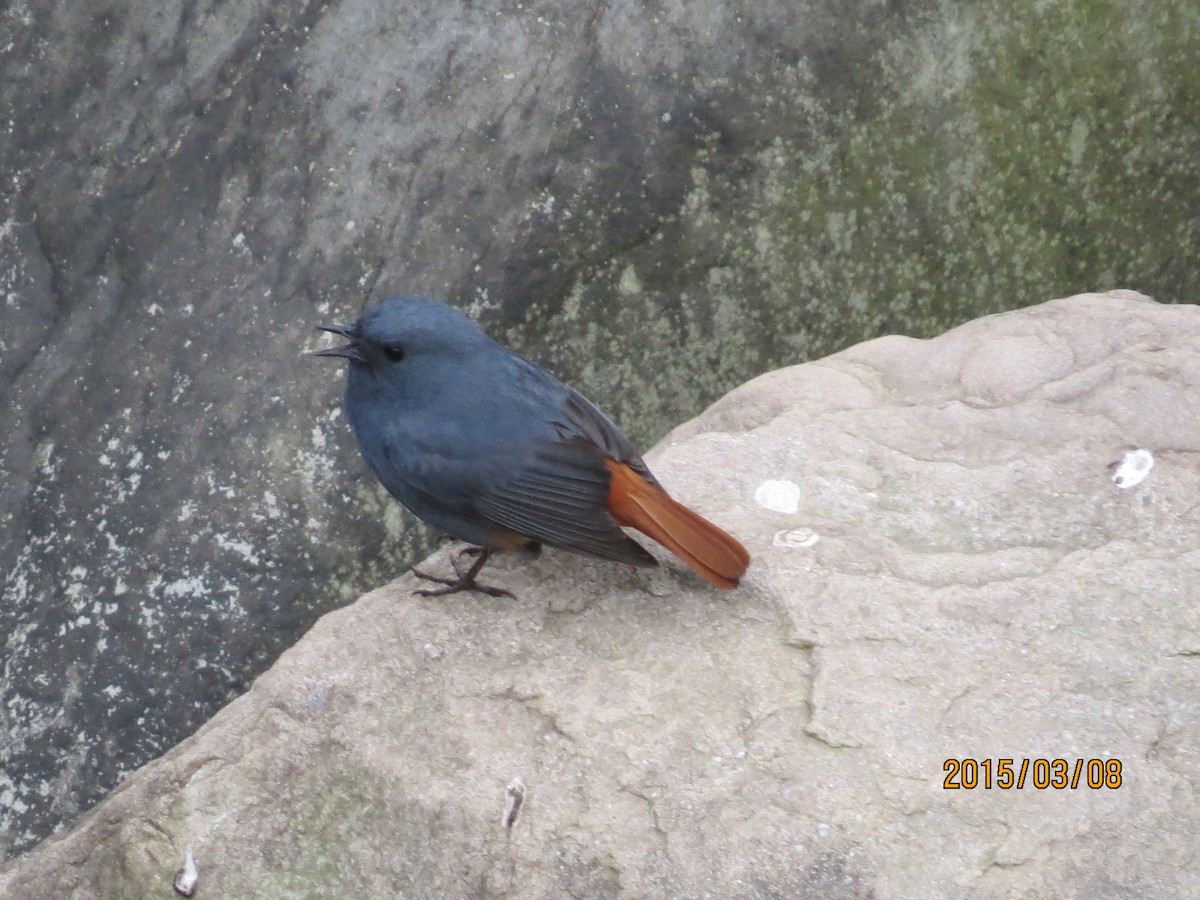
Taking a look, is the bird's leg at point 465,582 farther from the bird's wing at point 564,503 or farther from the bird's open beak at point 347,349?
the bird's open beak at point 347,349

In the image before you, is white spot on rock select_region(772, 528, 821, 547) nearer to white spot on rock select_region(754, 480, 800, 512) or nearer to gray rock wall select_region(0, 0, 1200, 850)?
white spot on rock select_region(754, 480, 800, 512)

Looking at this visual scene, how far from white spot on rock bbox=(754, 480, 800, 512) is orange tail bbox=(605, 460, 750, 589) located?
0.30 meters

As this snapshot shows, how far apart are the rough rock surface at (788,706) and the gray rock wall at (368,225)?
0.74m

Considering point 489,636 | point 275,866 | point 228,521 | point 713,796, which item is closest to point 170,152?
point 228,521

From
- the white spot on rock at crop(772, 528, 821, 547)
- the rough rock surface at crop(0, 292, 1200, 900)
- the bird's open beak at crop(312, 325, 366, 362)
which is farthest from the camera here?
the bird's open beak at crop(312, 325, 366, 362)

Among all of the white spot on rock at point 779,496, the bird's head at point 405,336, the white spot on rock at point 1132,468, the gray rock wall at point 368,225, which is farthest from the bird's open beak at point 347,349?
the white spot on rock at point 1132,468

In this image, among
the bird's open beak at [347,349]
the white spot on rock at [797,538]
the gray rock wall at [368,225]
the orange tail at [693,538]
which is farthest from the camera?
the gray rock wall at [368,225]

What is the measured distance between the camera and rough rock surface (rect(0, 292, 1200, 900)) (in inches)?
90.0

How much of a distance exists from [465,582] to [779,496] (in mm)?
776

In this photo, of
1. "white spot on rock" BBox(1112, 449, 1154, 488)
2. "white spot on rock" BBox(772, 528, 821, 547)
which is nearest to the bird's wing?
"white spot on rock" BBox(772, 528, 821, 547)

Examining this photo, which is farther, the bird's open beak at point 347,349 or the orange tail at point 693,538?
the bird's open beak at point 347,349

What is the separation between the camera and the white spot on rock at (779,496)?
3113 mm

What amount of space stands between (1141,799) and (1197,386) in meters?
1.28

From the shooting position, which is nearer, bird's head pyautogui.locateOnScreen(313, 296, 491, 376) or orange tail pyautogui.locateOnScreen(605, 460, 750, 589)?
orange tail pyautogui.locateOnScreen(605, 460, 750, 589)
